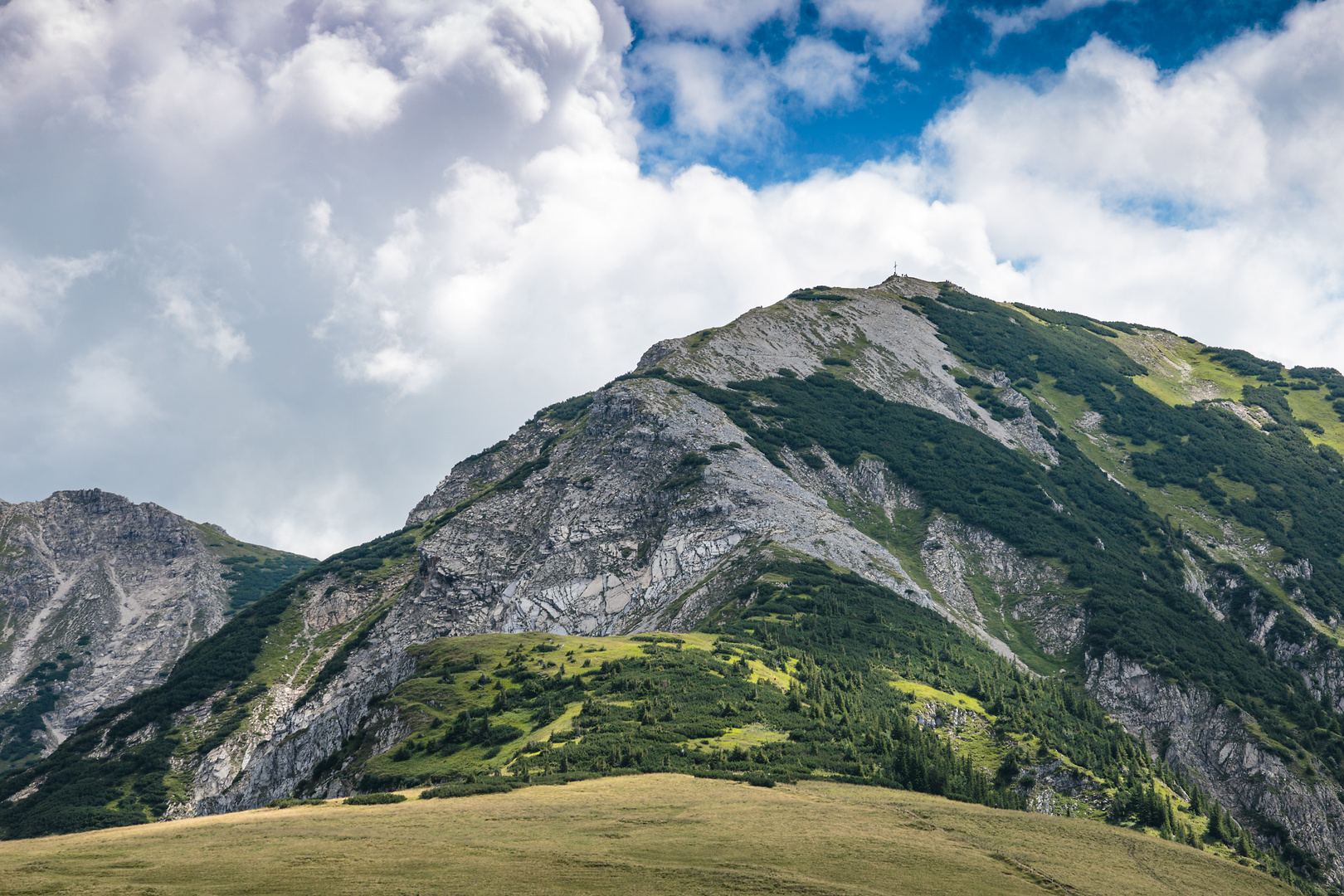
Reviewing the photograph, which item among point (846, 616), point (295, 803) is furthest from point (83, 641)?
point (295, 803)

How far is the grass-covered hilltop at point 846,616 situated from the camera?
50.4 metres

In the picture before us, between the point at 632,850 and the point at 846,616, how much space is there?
56231 millimetres

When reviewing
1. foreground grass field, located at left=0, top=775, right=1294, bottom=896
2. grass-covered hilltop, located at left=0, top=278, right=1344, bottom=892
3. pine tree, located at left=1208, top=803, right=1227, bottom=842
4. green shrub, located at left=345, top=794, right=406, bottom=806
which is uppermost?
grass-covered hilltop, located at left=0, top=278, right=1344, bottom=892

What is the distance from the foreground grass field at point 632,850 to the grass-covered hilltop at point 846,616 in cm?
120

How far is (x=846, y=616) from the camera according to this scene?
3155 inches

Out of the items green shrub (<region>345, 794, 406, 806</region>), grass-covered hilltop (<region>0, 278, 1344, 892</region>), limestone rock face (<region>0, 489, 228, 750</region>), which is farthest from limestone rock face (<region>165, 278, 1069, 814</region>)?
limestone rock face (<region>0, 489, 228, 750</region>)

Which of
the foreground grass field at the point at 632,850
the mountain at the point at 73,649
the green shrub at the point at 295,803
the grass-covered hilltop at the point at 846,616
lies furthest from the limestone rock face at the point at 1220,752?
the mountain at the point at 73,649

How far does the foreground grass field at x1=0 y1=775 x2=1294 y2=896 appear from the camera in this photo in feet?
75.7

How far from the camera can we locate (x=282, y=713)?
110 m

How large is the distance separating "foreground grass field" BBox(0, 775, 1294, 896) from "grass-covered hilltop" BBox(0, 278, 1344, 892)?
1.20 meters

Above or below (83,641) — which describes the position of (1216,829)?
below

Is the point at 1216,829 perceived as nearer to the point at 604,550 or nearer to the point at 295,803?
the point at 295,803

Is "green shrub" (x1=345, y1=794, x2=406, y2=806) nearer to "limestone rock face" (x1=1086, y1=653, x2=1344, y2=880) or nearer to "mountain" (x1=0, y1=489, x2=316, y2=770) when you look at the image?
"limestone rock face" (x1=1086, y1=653, x2=1344, y2=880)

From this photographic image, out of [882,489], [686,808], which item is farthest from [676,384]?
[686,808]
